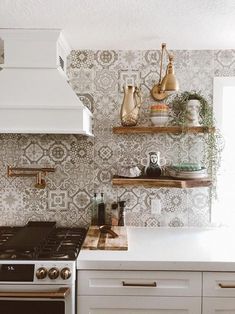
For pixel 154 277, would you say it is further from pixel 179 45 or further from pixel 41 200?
pixel 179 45

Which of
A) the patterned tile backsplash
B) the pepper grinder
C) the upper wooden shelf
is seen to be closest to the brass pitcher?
the upper wooden shelf

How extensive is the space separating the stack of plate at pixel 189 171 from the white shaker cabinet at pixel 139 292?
698 millimetres

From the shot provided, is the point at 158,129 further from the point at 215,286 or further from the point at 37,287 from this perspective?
the point at 37,287

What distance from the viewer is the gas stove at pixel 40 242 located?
6.48 feet

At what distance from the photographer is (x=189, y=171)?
2367 millimetres

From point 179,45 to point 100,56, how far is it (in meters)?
0.60

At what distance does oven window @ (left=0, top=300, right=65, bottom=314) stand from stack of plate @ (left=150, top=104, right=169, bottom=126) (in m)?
1.38

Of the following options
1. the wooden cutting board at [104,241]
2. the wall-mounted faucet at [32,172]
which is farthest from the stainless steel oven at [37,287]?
the wall-mounted faucet at [32,172]

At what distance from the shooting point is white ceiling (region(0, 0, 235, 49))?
177 centimetres

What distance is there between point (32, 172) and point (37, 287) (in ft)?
3.23

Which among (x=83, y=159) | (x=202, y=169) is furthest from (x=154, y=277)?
(x=83, y=159)

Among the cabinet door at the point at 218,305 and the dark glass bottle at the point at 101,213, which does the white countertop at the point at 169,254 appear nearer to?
the cabinet door at the point at 218,305

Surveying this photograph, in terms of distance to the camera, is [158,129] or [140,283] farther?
[158,129]

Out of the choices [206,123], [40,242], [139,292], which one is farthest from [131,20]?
[139,292]
